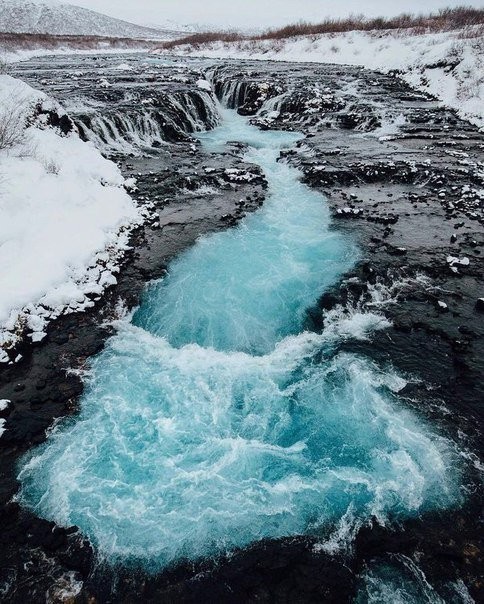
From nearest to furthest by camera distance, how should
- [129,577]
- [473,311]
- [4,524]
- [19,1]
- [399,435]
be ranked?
[129,577] < [4,524] < [399,435] < [473,311] < [19,1]

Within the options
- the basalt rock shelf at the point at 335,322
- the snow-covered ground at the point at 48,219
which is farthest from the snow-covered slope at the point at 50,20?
the snow-covered ground at the point at 48,219

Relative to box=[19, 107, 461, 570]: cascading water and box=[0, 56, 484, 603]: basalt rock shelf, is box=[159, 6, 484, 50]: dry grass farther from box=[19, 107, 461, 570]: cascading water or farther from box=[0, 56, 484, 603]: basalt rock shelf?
box=[19, 107, 461, 570]: cascading water

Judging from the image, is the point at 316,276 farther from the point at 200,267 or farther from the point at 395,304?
the point at 200,267

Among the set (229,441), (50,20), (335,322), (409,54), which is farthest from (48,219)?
(50,20)

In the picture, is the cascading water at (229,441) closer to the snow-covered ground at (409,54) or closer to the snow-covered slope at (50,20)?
the snow-covered ground at (409,54)

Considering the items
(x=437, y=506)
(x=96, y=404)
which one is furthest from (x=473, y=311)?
(x=96, y=404)
